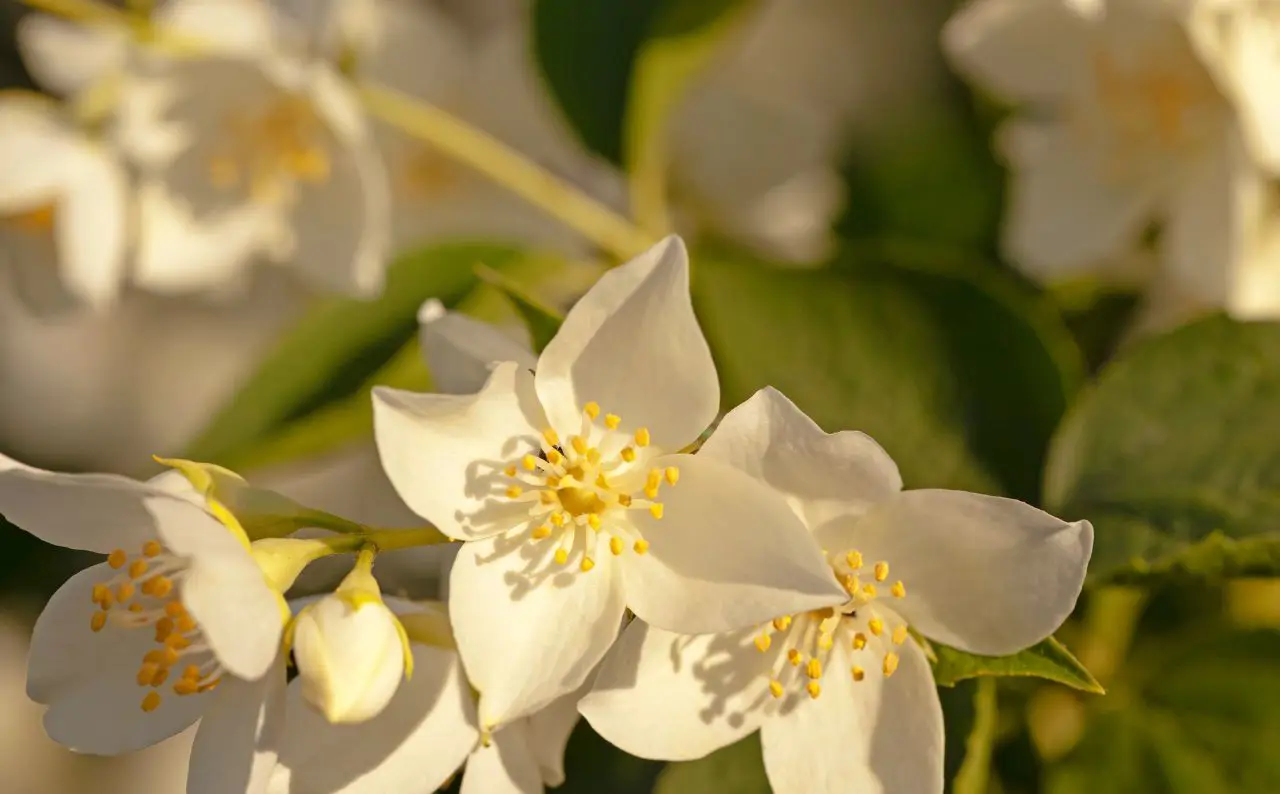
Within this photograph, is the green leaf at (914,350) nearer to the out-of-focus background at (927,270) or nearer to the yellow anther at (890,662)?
the out-of-focus background at (927,270)

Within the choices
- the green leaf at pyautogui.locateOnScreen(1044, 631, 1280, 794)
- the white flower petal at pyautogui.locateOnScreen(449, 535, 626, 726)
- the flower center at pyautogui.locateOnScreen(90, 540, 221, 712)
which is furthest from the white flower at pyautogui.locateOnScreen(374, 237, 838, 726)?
the green leaf at pyautogui.locateOnScreen(1044, 631, 1280, 794)

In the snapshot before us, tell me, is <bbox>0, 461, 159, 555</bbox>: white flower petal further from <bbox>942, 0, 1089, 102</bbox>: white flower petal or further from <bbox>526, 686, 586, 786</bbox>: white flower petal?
<bbox>942, 0, 1089, 102</bbox>: white flower petal

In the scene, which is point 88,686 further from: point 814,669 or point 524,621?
point 814,669

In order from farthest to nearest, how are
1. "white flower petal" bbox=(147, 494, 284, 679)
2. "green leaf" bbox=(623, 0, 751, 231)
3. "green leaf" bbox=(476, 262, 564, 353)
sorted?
"green leaf" bbox=(623, 0, 751, 231) < "green leaf" bbox=(476, 262, 564, 353) < "white flower petal" bbox=(147, 494, 284, 679)

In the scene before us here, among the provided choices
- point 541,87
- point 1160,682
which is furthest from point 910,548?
point 541,87

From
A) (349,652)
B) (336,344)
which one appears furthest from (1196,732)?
(336,344)

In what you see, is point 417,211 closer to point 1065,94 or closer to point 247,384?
point 247,384
